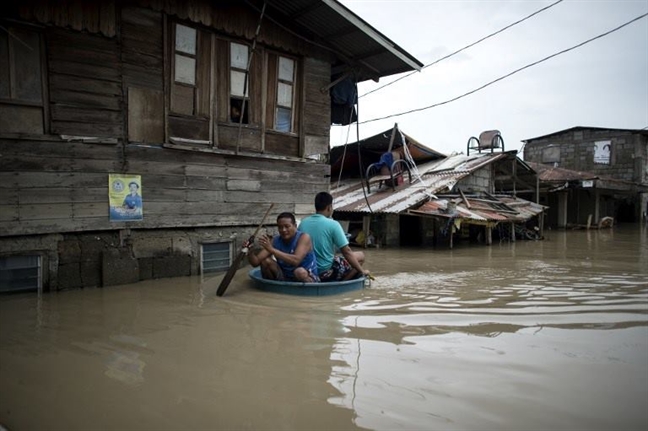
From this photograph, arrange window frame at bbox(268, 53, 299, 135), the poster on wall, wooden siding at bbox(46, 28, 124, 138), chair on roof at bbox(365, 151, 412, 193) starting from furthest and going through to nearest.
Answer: chair on roof at bbox(365, 151, 412, 193)
window frame at bbox(268, 53, 299, 135)
the poster on wall
wooden siding at bbox(46, 28, 124, 138)

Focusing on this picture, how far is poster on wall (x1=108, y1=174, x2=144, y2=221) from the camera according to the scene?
21.4 feet

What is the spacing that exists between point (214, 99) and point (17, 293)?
4.33 metres

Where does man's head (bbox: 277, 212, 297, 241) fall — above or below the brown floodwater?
above

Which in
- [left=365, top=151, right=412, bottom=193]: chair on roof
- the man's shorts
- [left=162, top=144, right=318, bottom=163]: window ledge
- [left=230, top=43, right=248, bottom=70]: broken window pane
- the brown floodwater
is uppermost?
[left=230, top=43, right=248, bottom=70]: broken window pane

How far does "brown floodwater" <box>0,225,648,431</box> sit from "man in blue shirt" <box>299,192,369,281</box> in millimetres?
461

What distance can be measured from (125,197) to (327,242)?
133 inches

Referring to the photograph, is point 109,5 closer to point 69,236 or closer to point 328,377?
point 69,236

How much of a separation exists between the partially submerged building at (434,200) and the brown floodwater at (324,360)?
7.39 meters

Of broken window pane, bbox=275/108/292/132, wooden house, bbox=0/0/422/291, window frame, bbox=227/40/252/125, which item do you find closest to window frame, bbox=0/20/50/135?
wooden house, bbox=0/0/422/291

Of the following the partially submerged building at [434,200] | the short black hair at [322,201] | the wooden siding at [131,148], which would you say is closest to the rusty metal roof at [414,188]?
the partially submerged building at [434,200]

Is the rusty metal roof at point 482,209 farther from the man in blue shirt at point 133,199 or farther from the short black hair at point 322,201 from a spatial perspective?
the man in blue shirt at point 133,199

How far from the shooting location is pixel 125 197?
6.66m

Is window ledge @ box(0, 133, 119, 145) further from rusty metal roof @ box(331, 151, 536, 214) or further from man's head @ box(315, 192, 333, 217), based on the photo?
rusty metal roof @ box(331, 151, 536, 214)

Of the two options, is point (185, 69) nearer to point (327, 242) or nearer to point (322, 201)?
point (322, 201)
